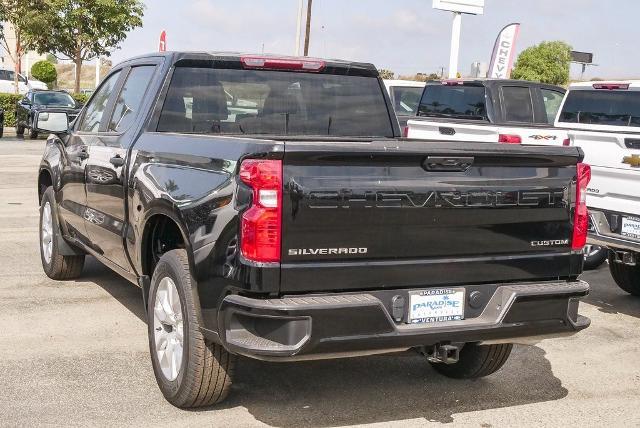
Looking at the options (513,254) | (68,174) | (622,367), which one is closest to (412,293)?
(513,254)

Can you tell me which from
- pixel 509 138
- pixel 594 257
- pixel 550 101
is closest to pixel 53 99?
pixel 550 101

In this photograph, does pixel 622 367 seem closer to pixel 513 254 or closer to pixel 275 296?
pixel 513 254

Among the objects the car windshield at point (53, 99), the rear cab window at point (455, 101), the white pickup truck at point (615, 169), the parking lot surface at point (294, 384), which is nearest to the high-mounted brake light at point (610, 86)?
the white pickup truck at point (615, 169)

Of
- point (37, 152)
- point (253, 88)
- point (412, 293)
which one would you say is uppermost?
point (253, 88)

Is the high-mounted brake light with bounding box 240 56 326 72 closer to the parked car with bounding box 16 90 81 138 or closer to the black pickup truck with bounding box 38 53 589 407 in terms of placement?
the black pickup truck with bounding box 38 53 589 407

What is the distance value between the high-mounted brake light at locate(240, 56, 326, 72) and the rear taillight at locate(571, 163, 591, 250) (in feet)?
6.61

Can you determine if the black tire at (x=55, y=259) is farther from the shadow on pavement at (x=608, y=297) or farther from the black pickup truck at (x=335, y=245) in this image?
the shadow on pavement at (x=608, y=297)

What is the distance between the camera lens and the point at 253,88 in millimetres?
5746

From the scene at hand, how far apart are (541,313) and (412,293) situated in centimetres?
74

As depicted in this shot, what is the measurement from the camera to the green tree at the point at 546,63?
237 feet

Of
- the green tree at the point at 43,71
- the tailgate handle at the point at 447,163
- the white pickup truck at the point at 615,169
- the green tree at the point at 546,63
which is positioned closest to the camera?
the tailgate handle at the point at 447,163

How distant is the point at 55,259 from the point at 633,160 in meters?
4.88

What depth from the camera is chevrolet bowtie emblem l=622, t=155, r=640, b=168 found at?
722 cm

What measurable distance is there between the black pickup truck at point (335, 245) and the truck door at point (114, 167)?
0.29ft
